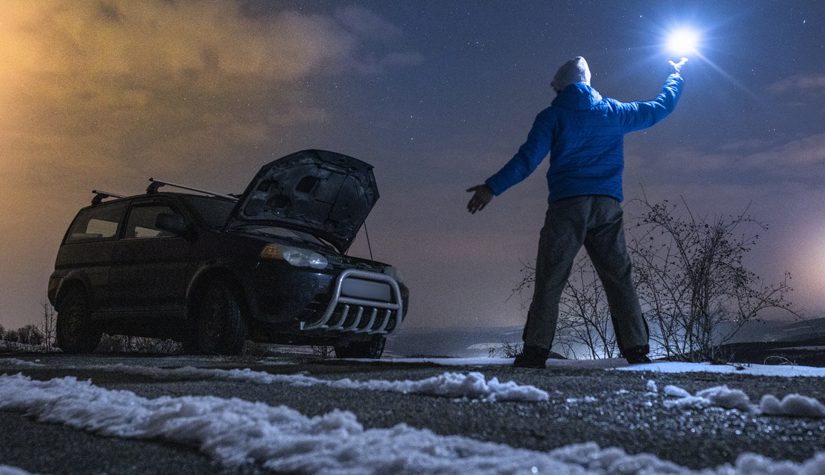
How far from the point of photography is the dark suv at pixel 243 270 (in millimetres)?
6691

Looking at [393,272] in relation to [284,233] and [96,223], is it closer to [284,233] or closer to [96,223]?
[284,233]

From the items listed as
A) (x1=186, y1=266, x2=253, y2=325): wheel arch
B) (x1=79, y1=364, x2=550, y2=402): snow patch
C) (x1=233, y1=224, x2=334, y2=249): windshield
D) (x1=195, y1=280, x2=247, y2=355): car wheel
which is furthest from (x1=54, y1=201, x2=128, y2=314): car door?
(x1=79, y1=364, x2=550, y2=402): snow patch

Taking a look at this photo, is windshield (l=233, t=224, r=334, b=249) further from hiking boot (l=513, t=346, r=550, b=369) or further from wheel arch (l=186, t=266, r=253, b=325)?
hiking boot (l=513, t=346, r=550, b=369)

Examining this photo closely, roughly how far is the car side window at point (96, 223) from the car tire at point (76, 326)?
2.16ft

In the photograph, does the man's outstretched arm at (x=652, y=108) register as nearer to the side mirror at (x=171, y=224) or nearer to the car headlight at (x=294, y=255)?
the car headlight at (x=294, y=255)

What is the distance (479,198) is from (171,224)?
132 inches

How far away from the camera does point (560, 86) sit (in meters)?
5.23

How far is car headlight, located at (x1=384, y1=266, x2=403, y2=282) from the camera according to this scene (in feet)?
24.6

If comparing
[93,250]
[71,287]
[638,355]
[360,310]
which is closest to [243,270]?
[360,310]

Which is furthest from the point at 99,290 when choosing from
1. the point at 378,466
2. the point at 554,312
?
the point at 378,466

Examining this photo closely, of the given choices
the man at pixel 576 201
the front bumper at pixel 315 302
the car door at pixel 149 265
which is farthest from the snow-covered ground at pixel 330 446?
the car door at pixel 149 265

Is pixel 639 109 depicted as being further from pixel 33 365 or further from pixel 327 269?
pixel 33 365

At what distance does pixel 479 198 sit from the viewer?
4930 mm

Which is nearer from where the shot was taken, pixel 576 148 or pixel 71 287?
pixel 576 148
